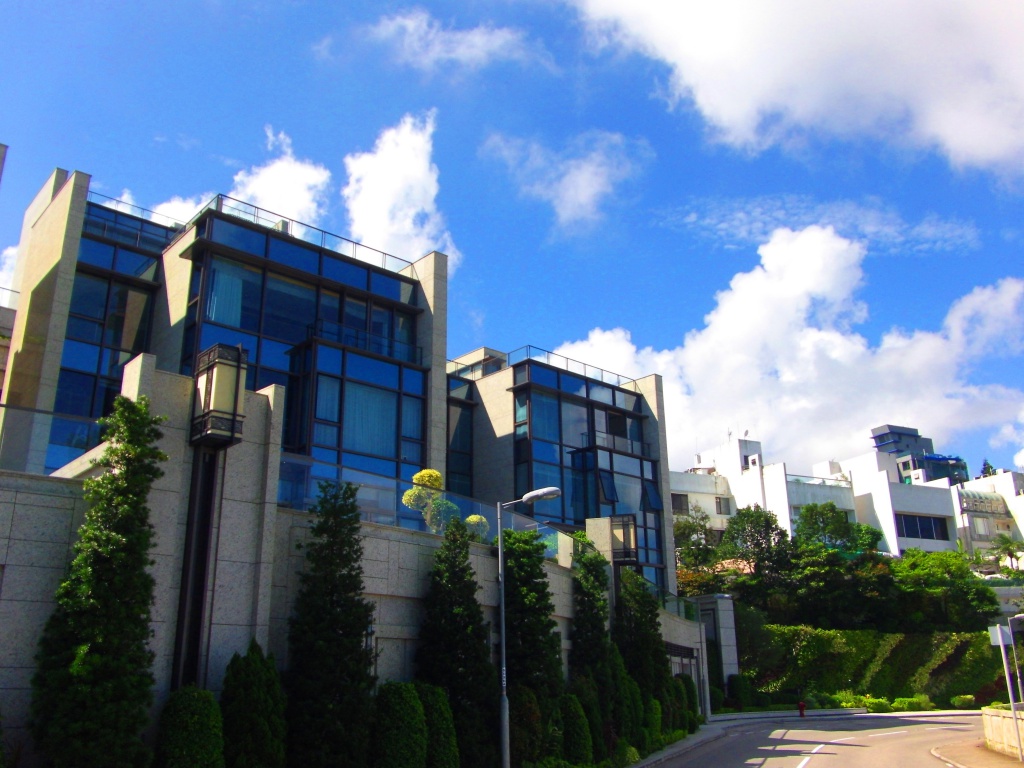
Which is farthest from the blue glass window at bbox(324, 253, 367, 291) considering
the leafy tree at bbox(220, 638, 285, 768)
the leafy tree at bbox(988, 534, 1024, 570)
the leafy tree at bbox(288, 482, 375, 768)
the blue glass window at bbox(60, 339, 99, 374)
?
the leafy tree at bbox(988, 534, 1024, 570)

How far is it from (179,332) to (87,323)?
3.57m

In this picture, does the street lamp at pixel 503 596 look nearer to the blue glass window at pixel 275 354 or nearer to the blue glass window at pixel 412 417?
the blue glass window at pixel 412 417

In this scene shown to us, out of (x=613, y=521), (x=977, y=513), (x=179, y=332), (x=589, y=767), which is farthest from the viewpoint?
(x=977, y=513)

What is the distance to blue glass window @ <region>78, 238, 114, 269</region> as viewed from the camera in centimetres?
3212

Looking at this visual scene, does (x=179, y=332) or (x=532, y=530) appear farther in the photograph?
(x=179, y=332)

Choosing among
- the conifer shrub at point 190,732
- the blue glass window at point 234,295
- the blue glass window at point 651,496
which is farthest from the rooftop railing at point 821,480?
the conifer shrub at point 190,732

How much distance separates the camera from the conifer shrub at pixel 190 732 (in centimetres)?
1271

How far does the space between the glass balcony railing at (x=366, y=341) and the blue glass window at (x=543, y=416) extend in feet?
25.1

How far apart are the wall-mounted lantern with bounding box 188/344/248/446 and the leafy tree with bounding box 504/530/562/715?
8.41m

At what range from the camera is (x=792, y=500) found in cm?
7306

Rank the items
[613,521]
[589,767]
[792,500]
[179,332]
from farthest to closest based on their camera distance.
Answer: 1. [792,500]
2. [179,332]
3. [613,521]
4. [589,767]

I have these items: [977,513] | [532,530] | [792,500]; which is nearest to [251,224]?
[532,530]

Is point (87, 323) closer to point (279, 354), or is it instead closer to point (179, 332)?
point (179, 332)

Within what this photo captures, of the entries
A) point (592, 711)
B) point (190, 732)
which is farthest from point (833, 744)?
point (190, 732)
